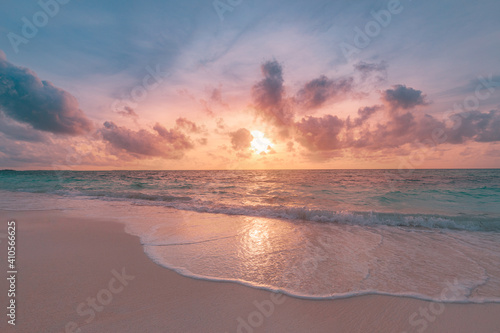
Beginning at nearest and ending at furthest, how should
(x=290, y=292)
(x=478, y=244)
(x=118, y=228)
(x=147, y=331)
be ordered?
(x=147, y=331) < (x=290, y=292) < (x=478, y=244) < (x=118, y=228)

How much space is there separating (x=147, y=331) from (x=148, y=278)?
4.97ft

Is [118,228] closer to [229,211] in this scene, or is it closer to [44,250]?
[44,250]

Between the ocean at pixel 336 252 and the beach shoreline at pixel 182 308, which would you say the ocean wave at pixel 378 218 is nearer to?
the ocean at pixel 336 252

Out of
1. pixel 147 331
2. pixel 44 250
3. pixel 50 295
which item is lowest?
pixel 147 331

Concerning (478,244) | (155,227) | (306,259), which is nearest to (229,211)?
(155,227)

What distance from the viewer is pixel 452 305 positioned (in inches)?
141

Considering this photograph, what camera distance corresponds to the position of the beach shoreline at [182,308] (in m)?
2.94

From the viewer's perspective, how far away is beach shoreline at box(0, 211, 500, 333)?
116 inches

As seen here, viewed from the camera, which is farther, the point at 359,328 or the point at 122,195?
the point at 122,195
